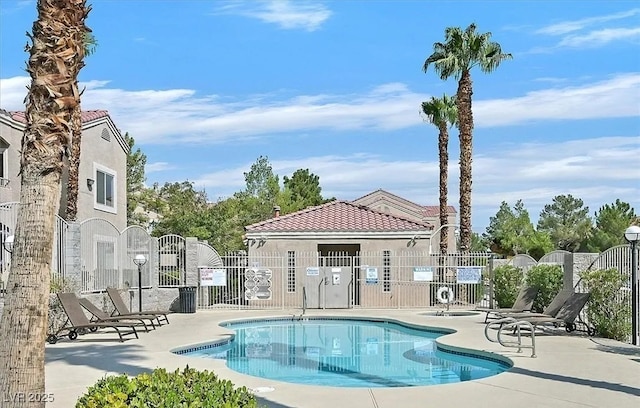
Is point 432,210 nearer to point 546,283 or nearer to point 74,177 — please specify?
point 74,177

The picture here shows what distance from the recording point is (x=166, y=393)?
578 cm

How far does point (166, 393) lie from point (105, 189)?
89.2ft

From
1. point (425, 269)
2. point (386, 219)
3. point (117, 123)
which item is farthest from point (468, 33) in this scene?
point (117, 123)

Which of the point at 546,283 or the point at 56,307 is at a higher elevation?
the point at 546,283

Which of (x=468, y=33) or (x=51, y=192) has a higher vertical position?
(x=468, y=33)

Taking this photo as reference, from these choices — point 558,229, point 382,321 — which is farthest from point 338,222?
point 558,229

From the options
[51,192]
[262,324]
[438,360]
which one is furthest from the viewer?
[262,324]

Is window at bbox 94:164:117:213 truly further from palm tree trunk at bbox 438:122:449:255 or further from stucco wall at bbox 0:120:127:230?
palm tree trunk at bbox 438:122:449:255

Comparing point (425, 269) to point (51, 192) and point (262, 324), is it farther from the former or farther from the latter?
point (51, 192)

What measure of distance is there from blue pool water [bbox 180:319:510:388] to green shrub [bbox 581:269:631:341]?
3650 mm

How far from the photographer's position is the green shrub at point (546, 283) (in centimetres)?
2094

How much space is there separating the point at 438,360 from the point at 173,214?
106ft

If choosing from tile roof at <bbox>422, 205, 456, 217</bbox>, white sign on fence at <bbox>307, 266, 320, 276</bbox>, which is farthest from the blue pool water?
tile roof at <bbox>422, 205, 456, 217</bbox>

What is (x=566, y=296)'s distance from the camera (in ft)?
57.7
